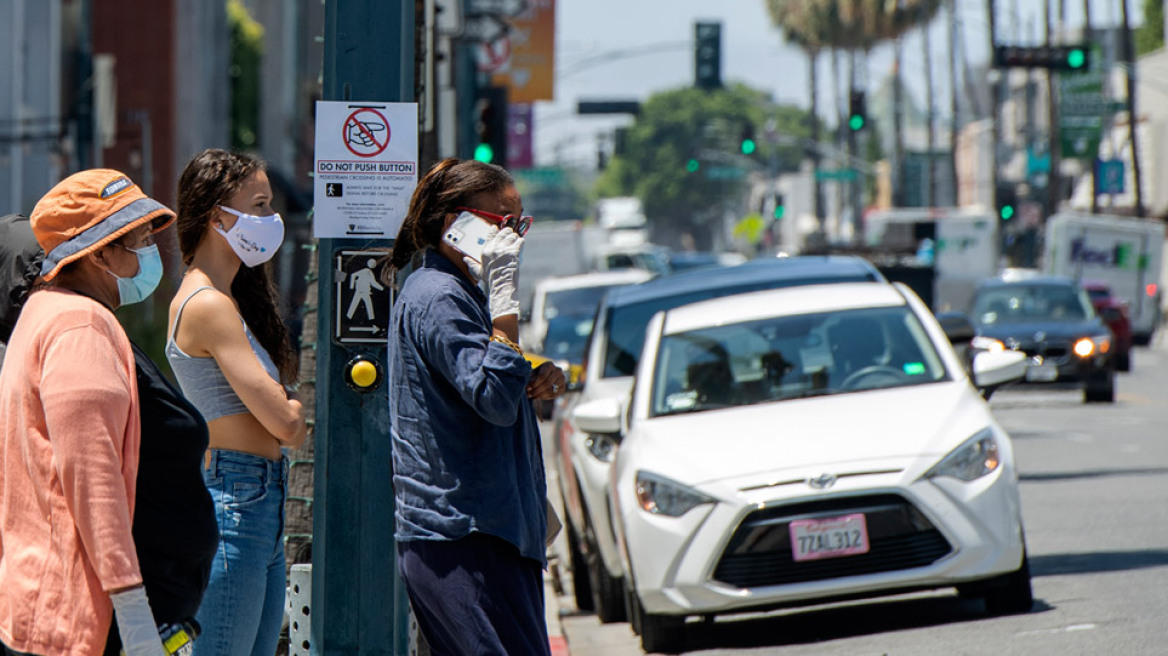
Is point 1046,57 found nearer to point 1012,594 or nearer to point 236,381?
point 1012,594

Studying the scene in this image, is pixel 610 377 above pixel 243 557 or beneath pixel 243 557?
above

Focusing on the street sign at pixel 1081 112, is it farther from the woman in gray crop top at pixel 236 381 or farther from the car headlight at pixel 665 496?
the woman in gray crop top at pixel 236 381

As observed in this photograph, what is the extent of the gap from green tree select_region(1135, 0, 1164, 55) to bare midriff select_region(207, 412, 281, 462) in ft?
222

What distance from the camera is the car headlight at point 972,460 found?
746 cm

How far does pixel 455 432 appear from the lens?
4.21 m

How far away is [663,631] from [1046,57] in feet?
81.6

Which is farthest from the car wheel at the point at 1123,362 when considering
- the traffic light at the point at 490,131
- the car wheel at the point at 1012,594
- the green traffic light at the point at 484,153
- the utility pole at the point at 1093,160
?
the car wheel at the point at 1012,594

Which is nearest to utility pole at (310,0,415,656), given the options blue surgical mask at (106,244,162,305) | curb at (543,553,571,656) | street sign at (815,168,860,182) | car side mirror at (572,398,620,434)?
curb at (543,553,571,656)

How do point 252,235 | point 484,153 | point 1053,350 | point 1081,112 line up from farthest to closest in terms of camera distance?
point 1081,112 < point 1053,350 < point 484,153 < point 252,235

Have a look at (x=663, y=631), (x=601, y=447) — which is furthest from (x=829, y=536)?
(x=601, y=447)

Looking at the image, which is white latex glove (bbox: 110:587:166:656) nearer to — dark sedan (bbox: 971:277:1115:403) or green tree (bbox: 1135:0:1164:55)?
dark sedan (bbox: 971:277:1115:403)

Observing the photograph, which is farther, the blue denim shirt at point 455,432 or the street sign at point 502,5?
the street sign at point 502,5

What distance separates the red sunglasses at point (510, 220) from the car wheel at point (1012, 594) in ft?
13.0

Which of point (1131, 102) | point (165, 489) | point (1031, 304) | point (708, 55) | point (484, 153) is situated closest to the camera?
point (165, 489)
